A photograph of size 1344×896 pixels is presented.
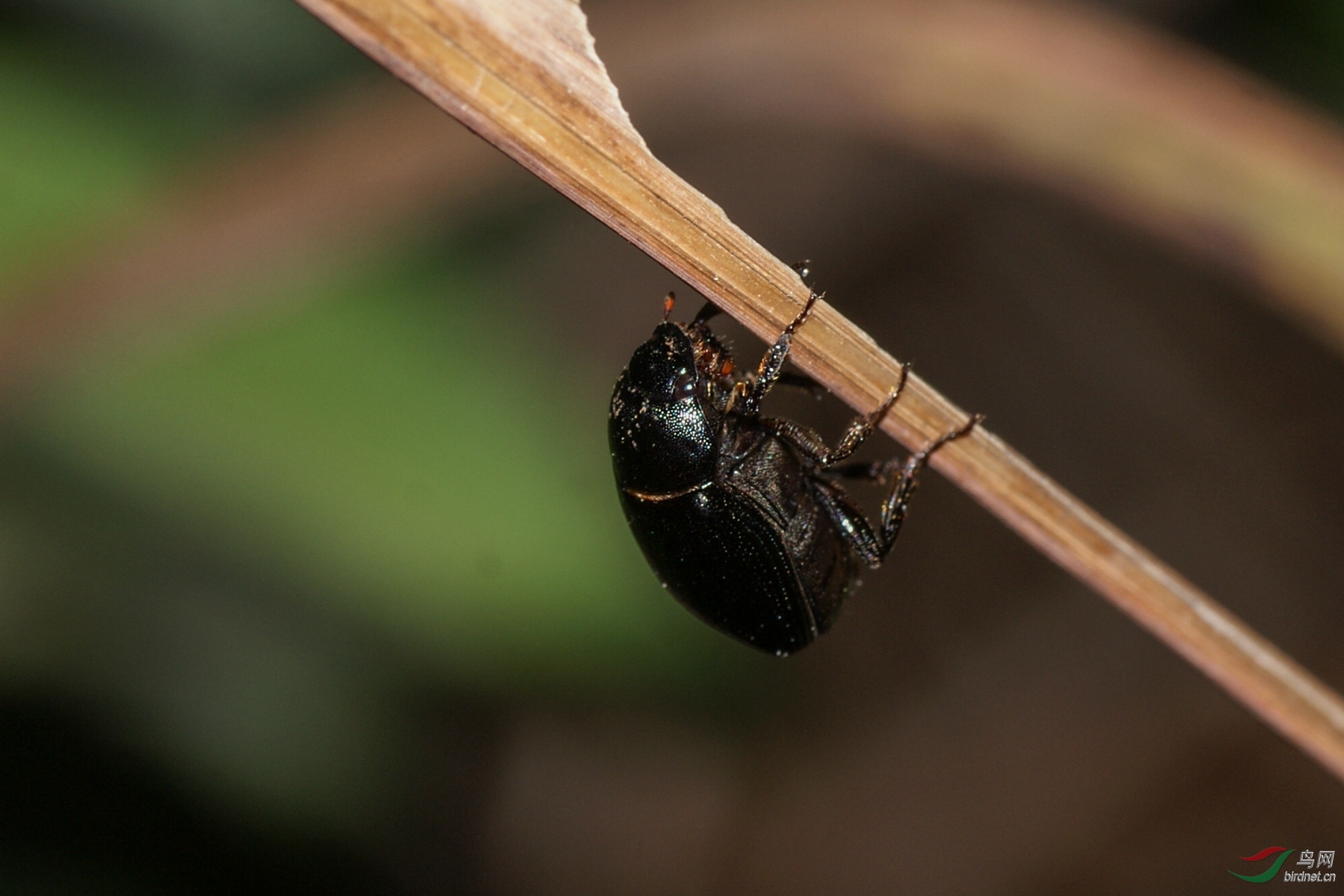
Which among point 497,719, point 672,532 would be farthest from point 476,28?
point 497,719

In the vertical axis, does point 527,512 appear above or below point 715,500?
above

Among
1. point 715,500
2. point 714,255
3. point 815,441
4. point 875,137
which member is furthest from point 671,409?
point 875,137

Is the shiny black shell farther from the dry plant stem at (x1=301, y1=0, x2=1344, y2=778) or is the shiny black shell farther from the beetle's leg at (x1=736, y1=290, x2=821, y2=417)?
the dry plant stem at (x1=301, y1=0, x2=1344, y2=778)

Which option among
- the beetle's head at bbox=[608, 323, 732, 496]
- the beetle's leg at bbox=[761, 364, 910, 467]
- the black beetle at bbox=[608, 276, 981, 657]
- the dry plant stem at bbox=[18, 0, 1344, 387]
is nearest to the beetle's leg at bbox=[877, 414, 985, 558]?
the black beetle at bbox=[608, 276, 981, 657]

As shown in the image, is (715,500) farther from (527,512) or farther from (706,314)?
(527,512)

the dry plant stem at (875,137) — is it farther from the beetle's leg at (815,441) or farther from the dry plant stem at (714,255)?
the beetle's leg at (815,441)
